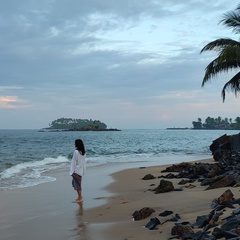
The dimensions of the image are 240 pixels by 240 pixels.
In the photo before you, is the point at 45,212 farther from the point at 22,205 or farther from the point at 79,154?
the point at 79,154

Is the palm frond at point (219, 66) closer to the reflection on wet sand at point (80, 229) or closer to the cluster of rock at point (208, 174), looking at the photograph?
the cluster of rock at point (208, 174)

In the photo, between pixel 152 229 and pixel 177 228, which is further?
pixel 152 229

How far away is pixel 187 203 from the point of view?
7.35 metres

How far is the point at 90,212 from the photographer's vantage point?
8.13 meters

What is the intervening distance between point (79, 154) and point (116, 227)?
12.2 ft

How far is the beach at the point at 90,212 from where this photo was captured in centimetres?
605

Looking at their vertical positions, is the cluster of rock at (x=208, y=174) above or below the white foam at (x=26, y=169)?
above

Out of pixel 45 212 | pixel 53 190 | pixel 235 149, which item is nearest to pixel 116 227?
pixel 45 212

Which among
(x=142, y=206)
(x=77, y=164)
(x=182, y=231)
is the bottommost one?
(x=142, y=206)

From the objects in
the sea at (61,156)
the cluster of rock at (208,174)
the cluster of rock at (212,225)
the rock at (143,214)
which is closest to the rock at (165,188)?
the cluster of rock at (208,174)

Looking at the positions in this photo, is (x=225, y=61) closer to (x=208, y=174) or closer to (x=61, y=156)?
(x=208, y=174)

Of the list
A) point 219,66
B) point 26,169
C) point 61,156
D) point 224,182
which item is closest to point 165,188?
point 224,182

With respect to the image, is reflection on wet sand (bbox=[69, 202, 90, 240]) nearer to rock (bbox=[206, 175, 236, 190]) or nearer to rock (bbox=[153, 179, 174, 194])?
rock (bbox=[153, 179, 174, 194])

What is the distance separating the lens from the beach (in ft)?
19.9
